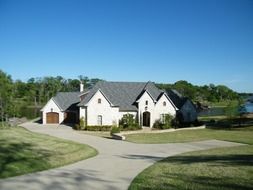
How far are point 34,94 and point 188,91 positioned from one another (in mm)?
53366

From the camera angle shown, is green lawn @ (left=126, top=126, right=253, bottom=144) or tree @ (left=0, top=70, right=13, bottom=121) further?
tree @ (left=0, top=70, right=13, bottom=121)

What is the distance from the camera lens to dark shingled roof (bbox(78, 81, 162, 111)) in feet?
151

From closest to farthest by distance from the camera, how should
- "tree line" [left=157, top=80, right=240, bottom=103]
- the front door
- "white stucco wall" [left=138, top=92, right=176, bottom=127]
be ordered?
"white stucco wall" [left=138, top=92, right=176, bottom=127] → the front door → "tree line" [left=157, top=80, right=240, bottom=103]

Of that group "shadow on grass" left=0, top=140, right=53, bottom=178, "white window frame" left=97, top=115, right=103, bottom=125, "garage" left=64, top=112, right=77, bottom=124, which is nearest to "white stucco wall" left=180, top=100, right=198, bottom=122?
"white window frame" left=97, top=115, right=103, bottom=125

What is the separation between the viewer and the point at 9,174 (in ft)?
43.7

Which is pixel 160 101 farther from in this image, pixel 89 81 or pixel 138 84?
pixel 89 81

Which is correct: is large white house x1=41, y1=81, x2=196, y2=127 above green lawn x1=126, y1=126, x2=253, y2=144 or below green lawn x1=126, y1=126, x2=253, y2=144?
above

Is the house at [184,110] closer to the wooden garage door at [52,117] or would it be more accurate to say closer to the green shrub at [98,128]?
the green shrub at [98,128]

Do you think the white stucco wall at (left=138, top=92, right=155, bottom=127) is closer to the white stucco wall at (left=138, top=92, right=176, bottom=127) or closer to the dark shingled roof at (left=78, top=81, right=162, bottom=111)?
the white stucco wall at (left=138, top=92, right=176, bottom=127)

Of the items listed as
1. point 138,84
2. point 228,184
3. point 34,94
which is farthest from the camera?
point 34,94

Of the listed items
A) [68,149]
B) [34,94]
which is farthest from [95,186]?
[34,94]

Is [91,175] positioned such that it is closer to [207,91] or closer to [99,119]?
[99,119]

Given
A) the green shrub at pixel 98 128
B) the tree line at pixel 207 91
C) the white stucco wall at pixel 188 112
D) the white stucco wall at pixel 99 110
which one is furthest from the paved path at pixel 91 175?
the tree line at pixel 207 91

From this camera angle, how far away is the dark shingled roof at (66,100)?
168ft
